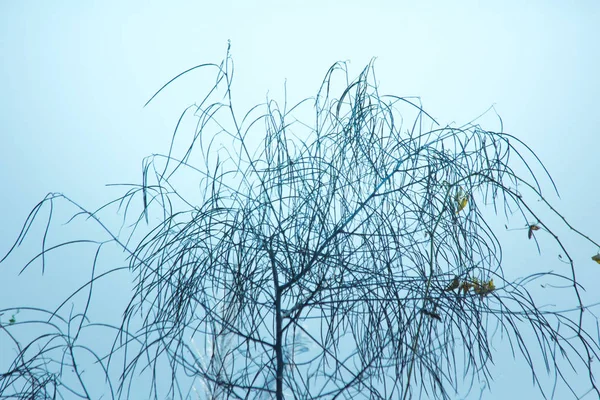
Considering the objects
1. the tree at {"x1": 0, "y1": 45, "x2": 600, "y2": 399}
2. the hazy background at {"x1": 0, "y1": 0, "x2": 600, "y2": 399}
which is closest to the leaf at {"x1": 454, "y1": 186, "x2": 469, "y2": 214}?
the tree at {"x1": 0, "y1": 45, "x2": 600, "y2": 399}

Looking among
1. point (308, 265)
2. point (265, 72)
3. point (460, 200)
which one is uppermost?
point (265, 72)

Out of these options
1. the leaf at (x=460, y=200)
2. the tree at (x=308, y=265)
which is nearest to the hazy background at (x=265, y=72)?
the tree at (x=308, y=265)

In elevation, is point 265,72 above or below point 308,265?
above

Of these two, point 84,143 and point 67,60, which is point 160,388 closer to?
point 84,143

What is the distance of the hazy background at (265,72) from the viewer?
1595mm

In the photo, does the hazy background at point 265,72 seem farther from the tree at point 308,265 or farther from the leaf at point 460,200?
the leaf at point 460,200

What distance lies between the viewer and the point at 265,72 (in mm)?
1639

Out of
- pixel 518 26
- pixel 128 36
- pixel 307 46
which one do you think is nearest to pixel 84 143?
pixel 128 36

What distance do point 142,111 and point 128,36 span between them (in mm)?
214

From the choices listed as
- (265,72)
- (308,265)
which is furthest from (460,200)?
(265,72)

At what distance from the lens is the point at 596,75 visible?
169 centimetres

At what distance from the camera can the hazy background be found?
159cm

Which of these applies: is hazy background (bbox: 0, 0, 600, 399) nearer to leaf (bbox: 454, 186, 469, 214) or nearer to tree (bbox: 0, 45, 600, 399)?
tree (bbox: 0, 45, 600, 399)

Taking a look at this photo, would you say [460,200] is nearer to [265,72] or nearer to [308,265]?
[308,265]
